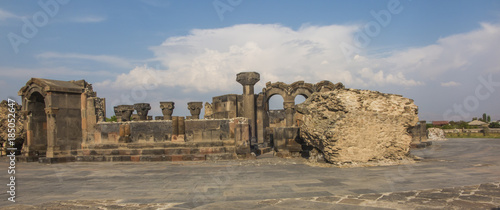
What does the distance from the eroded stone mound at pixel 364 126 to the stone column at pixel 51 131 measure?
895cm

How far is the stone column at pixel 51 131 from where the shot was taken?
11.5 metres

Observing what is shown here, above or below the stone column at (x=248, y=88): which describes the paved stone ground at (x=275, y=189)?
below

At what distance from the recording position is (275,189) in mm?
5609

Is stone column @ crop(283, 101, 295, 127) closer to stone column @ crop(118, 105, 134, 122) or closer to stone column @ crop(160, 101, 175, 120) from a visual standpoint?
stone column @ crop(160, 101, 175, 120)

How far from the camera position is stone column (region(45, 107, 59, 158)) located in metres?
11.5

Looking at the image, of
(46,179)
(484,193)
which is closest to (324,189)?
(484,193)

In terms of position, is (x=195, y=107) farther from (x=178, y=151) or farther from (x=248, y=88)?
(x=178, y=151)

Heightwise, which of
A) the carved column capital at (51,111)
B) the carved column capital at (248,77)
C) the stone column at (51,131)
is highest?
the carved column capital at (248,77)

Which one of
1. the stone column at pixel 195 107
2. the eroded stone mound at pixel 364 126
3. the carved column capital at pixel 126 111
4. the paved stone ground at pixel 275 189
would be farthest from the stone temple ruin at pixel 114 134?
the stone column at pixel 195 107

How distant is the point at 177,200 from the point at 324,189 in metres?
2.36

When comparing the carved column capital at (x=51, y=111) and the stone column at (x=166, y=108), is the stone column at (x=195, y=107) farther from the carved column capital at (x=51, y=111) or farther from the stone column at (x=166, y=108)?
the carved column capital at (x=51, y=111)

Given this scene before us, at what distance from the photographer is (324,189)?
5.47m

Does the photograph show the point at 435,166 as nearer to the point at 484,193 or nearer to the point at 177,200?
the point at 484,193

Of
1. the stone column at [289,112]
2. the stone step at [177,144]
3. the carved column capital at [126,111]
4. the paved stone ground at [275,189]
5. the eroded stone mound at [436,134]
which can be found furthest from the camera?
the stone column at [289,112]
